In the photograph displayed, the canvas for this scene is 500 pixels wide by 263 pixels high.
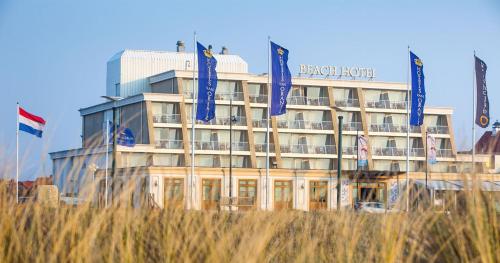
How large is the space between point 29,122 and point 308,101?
43.8 meters

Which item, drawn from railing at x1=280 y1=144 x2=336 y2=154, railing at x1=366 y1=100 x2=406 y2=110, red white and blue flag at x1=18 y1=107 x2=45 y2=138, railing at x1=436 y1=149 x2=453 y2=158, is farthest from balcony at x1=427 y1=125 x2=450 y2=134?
red white and blue flag at x1=18 y1=107 x2=45 y2=138

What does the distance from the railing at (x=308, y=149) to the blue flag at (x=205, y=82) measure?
3633 cm

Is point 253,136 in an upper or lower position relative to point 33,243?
upper

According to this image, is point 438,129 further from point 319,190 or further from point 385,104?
point 319,190

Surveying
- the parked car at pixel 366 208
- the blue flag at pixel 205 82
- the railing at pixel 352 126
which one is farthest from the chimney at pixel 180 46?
the blue flag at pixel 205 82

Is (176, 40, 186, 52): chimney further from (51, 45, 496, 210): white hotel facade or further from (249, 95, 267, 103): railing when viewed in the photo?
(249, 95, 267, 103): railing

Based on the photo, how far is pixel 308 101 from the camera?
82.4 m

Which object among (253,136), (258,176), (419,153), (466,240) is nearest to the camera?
(466,240)

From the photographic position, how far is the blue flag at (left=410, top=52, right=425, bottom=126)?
45.6 meters

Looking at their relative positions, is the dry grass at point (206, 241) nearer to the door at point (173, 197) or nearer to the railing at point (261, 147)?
the door at point (173, 197)

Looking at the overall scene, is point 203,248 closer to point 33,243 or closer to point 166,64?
point 33,243

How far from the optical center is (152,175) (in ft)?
225

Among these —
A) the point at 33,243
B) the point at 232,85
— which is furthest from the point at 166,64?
the point at 33,243

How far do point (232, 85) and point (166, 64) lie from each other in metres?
9.61
